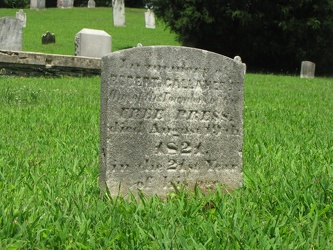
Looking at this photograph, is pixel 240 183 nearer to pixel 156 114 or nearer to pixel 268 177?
pixel 268 177

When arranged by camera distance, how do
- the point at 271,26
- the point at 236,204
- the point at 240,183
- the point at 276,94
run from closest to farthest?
the point at 236,204 → the point at 240,183 → the point at 276,94 → the point at 271,26

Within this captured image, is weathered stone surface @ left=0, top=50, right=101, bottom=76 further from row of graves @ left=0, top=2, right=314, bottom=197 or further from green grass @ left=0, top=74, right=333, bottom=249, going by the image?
row of graves @ left=0, top=2, right=314, bottom=197

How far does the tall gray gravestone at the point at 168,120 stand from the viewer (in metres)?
3.62

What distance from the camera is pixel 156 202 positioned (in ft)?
11.6

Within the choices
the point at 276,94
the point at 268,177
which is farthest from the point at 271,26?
the point at 268,177

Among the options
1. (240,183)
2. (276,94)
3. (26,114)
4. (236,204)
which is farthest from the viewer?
(276,94)

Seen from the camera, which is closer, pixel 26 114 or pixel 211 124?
pixel 211 124

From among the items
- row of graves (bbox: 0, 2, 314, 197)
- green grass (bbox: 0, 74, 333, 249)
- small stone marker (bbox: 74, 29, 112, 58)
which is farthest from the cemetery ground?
small stone marker (bbox: 74, 29, 112, 58)

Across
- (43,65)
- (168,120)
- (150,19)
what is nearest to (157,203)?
(168,120)

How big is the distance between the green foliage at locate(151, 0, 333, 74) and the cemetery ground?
15.9m

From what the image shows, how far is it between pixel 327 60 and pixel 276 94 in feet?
41.6

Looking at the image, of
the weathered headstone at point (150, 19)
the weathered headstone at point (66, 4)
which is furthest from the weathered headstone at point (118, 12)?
the weathered headstone at point (66, 4)

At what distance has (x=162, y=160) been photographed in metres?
3.77

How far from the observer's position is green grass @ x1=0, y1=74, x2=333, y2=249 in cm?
282
